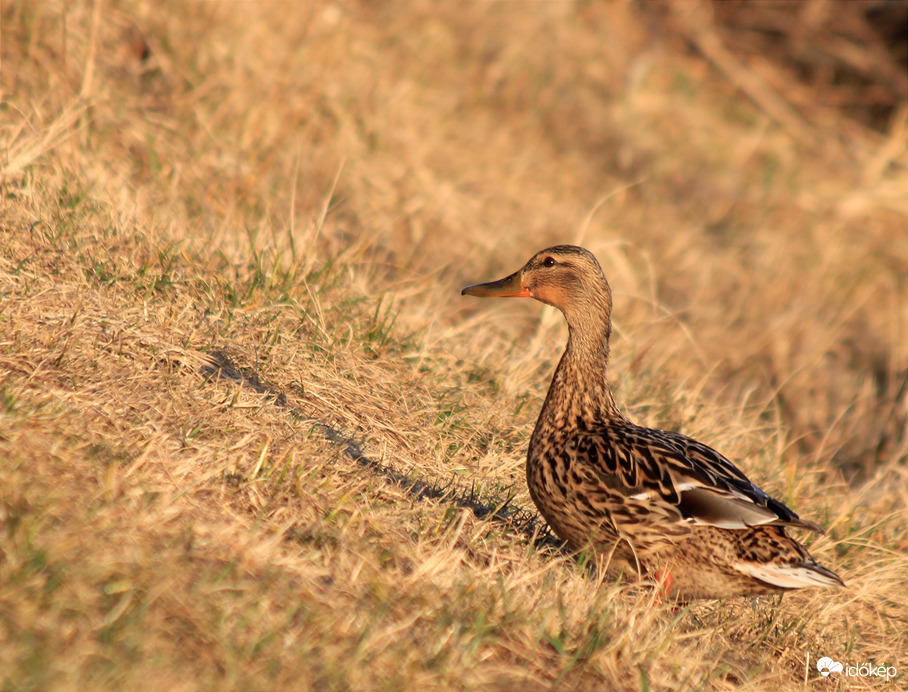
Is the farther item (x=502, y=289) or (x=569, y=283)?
(x=502, y=289)

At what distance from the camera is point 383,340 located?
459 centimetres

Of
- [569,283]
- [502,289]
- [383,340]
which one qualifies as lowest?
[383,340]

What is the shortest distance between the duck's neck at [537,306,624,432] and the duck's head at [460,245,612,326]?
0.16ft

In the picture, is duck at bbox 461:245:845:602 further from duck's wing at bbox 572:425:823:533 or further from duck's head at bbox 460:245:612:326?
duck's head at bbox 460:245:612:326

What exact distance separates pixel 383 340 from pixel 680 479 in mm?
1693

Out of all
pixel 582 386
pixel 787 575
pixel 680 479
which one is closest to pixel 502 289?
pixel 582 386

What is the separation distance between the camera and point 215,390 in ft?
11.8

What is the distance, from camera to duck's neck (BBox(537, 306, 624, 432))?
3.85 metres

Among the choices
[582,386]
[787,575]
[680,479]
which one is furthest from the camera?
[582,386]

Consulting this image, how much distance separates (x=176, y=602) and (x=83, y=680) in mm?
332

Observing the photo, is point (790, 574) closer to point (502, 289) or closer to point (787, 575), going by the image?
point (787, 575)

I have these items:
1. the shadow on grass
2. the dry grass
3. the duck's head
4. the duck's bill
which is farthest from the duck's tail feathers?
the duck's bill

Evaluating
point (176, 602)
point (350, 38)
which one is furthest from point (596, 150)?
point (176, 602)

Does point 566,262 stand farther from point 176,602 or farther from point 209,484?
point 176,602
